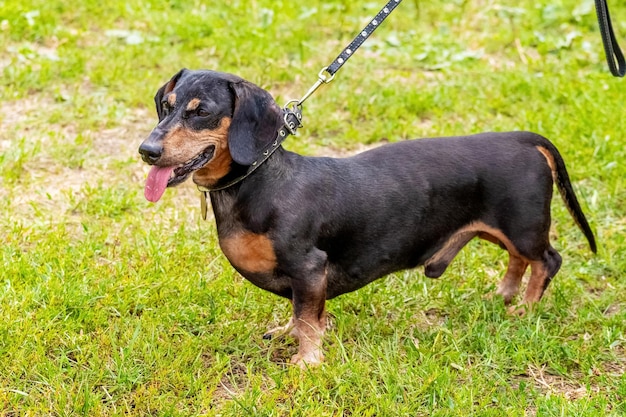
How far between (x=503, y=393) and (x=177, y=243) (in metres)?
2.12

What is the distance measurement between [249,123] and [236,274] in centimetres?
132

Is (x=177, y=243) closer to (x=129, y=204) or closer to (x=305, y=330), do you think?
(x=129, y=204)

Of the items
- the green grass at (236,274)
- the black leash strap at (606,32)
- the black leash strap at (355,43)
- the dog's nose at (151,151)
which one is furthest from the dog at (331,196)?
the black leash strap at (606,32)

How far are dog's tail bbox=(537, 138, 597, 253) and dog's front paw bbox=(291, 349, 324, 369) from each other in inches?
61.3

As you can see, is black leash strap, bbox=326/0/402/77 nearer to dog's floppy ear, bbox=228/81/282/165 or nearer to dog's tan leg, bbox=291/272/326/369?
dog's floppy ear, bbox=228/81/282/165

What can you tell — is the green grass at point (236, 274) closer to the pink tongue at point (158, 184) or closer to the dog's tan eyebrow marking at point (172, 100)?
the pink tongue at point (158, 184)

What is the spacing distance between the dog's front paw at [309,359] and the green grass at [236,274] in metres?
0.07

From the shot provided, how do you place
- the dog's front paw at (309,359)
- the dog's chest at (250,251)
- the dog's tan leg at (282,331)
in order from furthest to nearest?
the dog's tan leg at (282,331)
the dog's front paw at (309,359)
the dog's chest at (250,251)

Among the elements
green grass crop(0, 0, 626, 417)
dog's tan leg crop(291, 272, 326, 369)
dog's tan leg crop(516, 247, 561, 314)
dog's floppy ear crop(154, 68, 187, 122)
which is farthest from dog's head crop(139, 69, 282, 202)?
dog's tan leg crop(516, 247, 561, 314)

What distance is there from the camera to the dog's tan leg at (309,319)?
12.5ft

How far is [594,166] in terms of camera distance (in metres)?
5.93

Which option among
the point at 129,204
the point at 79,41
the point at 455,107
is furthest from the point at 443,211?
the point at 79,41

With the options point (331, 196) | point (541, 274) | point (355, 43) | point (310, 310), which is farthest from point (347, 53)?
point (541, 274)

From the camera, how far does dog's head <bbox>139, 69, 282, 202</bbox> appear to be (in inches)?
138
